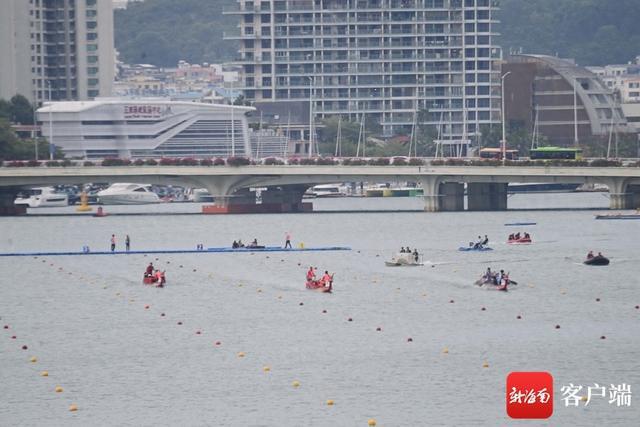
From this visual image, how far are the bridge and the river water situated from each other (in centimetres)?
2496

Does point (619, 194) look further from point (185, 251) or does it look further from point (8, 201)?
point (8, 201)

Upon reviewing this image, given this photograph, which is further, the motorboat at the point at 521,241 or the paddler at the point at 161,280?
the motorboat at the point at 521,241

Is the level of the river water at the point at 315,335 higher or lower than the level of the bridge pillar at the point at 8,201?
lower

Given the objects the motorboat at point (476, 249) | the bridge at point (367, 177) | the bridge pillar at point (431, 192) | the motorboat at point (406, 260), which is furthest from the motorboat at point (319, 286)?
the bridge pillar at point (431, 192)

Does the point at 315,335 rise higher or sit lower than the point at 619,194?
lower

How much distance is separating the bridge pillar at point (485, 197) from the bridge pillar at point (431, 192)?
786 cm

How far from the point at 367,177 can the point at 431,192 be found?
288 inches

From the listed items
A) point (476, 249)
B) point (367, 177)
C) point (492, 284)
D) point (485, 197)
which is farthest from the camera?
point (485, 197)

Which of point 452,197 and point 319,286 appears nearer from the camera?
point 319,286

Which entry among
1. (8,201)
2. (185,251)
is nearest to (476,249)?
(185,251)

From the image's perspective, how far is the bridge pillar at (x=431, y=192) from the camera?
525ft

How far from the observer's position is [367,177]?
15812cm

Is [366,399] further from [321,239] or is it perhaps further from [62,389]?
[321,239]

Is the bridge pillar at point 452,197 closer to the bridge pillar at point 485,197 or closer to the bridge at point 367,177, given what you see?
the bridge at point 367,177
